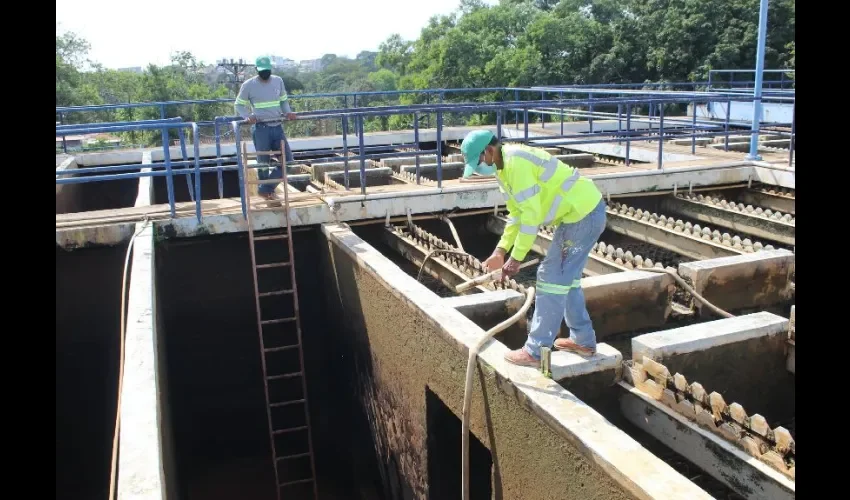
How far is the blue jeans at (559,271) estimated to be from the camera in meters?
4.66

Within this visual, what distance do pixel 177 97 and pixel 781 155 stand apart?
138 ft

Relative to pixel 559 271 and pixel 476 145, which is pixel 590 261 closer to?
pixel 559 271

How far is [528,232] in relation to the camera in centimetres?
446

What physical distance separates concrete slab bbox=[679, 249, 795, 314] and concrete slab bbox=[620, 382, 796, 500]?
2141 millimetres

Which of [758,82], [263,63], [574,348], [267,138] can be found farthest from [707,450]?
[758,82]

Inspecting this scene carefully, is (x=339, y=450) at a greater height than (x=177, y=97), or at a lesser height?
lesser

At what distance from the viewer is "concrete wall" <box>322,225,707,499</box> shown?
3.79 m

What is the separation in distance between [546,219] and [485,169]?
527 mm

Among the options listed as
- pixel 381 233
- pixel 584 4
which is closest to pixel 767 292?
pixel 381 233

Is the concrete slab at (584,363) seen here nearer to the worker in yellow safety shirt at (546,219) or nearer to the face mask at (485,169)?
the worker in yellow safety shirt at (546,219)

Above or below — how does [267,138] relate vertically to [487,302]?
above

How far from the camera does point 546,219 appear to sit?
4.59 metres

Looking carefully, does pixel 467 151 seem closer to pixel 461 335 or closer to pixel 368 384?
pixel 461 335

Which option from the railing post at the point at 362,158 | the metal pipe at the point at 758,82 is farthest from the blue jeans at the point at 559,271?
the metal pipe at the point at 758,82
